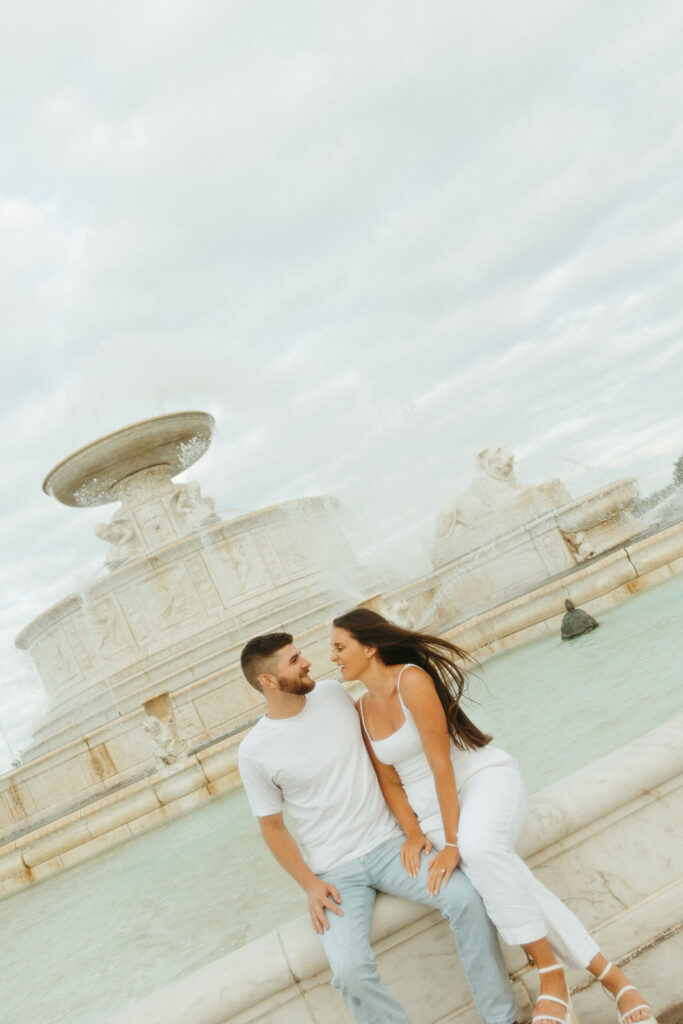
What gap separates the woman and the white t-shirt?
83mm


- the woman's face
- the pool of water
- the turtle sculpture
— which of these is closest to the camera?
the woman's face

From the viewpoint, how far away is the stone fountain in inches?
610

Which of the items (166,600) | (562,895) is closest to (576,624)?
(562,895)

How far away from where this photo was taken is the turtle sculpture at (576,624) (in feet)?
28.3

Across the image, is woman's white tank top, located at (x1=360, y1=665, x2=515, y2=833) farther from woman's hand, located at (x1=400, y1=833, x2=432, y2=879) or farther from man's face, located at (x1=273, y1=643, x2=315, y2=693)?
man's face, located at (x1=273, y1=643, x2=315, y2=693)

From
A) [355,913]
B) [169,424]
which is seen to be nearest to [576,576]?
[355,913]

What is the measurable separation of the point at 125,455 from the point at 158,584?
305 cm

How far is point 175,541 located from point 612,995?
14514 mm

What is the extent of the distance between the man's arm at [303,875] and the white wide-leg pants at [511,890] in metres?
0.45

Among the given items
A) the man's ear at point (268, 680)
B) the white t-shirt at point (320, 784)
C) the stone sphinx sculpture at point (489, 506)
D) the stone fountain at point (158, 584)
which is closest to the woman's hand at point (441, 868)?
the white t-shirt at point (320, 784)

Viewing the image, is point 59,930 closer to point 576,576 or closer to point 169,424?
point 576,576

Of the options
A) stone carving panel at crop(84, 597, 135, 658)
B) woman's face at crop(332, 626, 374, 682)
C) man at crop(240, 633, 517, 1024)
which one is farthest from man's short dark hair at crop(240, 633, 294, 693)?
stone carving panel at crop(84, 597, 135, 658)

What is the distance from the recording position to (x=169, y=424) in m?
17.0

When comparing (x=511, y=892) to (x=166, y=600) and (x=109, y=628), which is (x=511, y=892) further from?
(x=109, y=628)
